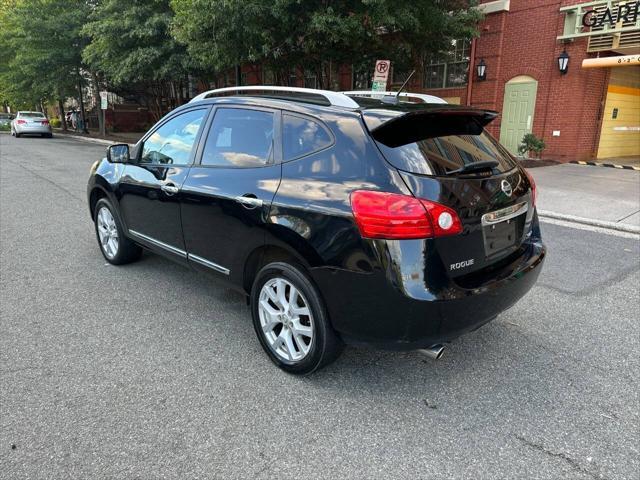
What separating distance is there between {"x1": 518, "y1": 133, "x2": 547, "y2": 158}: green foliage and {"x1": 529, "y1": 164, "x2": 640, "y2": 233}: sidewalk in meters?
0.79

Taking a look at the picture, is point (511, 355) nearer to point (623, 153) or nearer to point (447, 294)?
point (447, 294)

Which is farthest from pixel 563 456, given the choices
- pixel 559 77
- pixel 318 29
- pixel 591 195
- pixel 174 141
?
pixel 559 77

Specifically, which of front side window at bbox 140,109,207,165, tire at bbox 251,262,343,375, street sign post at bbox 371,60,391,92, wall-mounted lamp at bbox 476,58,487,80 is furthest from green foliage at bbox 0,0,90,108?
tire at bbox 251,262,343,375

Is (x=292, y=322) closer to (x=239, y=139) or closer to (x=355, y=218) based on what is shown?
(x=355, y=218)

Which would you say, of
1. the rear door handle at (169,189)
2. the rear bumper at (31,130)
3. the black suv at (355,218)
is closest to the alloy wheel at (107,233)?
the rear door handle at (169,189)

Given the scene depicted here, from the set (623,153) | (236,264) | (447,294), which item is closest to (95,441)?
(236,264)

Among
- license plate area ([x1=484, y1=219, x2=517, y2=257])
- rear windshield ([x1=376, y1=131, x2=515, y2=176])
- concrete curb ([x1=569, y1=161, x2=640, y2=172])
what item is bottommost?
concrete curb ([x1=569, y1=161, x2=640, y2=172])

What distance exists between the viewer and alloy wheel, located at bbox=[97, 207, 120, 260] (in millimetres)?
4926

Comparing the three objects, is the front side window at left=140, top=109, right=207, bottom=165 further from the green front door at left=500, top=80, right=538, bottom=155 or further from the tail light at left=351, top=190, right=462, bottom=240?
the green front door at left=500, top=80, right=538, bottom=155

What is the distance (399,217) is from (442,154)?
0.56 meters

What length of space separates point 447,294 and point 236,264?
1.50m

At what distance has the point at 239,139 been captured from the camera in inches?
132

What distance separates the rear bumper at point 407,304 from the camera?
2.44 meters

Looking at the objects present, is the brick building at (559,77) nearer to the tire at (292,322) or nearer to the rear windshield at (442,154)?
the rear windshield at (442,154)
